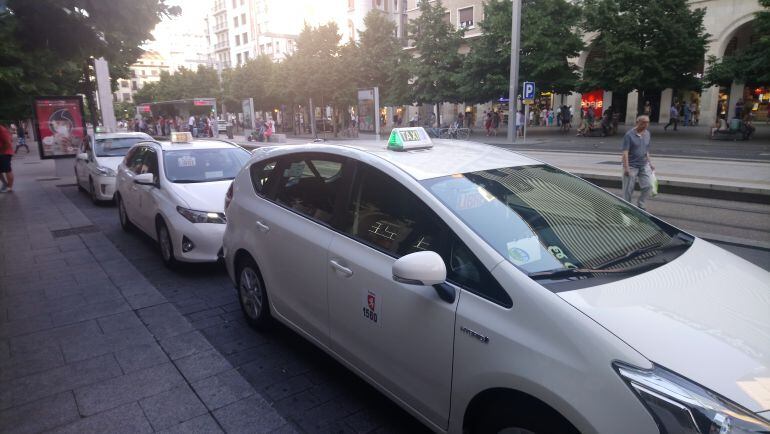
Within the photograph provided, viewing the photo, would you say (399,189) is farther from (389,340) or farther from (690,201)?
(690,201)

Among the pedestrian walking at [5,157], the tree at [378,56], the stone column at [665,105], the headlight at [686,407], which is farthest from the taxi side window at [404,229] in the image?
the stone column at [665,105]

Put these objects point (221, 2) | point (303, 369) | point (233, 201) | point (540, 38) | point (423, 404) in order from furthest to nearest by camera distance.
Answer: point (221, 2) < point (540, 38) < point (233, 201) < point (303, 369) < point (423, 404)

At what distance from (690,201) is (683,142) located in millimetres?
14626

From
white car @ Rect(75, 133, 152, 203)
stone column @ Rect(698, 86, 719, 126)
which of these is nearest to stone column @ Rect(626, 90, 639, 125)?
stone column @ Rect(698, 86, 719, 126)

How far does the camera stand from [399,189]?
276 cm

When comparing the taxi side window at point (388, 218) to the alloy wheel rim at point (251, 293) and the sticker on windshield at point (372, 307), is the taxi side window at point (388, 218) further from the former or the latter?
the alloy wheel rim at point (251, 293)

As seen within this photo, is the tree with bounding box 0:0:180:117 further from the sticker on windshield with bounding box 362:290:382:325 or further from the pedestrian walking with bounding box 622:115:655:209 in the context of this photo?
the pedestrian walking with bounding box 622:115:655:209

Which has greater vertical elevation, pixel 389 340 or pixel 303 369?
pixel 389 340

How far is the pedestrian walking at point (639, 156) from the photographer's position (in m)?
7.97

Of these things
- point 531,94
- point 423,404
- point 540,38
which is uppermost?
point 540,38

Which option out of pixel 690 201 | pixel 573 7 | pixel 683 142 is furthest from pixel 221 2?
pixel 690 201

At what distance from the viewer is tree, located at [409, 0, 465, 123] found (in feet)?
108

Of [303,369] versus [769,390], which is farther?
[303,369]

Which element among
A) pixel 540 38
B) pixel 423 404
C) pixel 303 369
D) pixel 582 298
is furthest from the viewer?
pixel 540 38
